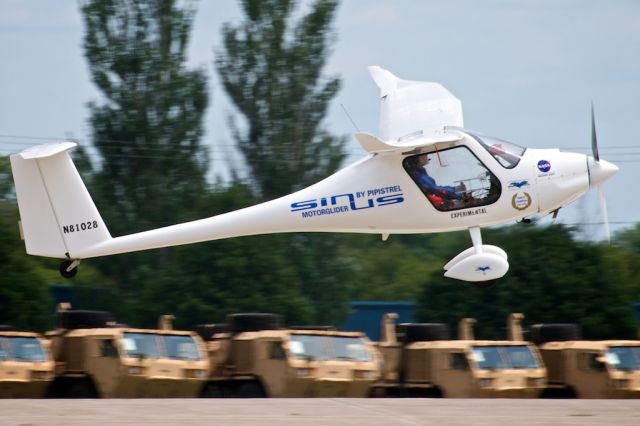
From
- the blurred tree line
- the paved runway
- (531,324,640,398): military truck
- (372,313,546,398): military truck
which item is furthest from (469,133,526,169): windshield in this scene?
the blurred tree line

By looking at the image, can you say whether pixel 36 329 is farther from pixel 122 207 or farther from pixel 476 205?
pixel 476 205

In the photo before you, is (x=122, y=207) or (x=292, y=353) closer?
(x=292, y=353)

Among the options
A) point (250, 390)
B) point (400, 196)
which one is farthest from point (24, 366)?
point (400, 196)

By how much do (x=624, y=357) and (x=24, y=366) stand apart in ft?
34.0

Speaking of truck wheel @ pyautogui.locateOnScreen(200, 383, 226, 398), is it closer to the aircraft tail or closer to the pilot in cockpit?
the aircraft tail

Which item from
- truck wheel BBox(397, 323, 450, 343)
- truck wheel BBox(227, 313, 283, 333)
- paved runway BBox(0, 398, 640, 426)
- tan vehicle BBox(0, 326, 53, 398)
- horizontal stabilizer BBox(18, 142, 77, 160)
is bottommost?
paved runway BBox(0, 398, 640, 426)

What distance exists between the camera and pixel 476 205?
1861 centimetres

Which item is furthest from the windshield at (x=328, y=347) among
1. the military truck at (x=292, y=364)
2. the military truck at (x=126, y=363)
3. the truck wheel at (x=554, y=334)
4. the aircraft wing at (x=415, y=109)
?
the truck wheel at (x=554, y=334)

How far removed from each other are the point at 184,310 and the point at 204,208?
5.32m

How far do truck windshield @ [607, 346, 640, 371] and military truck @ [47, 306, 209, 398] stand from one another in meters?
7.10

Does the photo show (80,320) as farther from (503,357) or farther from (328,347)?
(503,357)

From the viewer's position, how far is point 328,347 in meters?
21.0

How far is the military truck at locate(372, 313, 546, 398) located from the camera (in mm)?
21172

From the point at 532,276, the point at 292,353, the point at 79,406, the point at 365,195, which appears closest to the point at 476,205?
the point at 365,195
